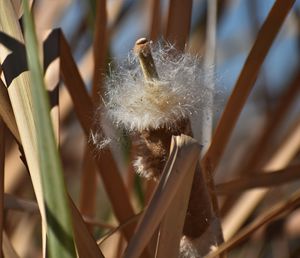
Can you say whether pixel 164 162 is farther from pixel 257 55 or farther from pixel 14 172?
pixel 14 172

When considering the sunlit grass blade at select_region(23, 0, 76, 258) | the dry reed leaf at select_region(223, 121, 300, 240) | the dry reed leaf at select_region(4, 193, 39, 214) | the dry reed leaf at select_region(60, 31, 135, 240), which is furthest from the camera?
the dry reed leaf at select_region(223, 121, 300, 240)

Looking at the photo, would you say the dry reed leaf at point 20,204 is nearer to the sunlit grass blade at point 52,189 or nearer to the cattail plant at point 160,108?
the cattail plant at point 160,108

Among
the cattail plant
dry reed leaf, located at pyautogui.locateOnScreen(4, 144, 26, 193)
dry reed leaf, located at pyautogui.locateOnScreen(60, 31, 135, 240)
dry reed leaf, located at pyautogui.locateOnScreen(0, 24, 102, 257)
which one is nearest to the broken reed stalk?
the cattail plant

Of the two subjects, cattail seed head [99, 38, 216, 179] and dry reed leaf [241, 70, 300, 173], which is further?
dry reed leaf [241, 70, 300, 173]

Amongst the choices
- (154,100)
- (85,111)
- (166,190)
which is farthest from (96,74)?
(166,190)

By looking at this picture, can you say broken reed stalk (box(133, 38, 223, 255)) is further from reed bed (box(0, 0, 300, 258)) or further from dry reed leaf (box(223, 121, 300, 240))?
dry reed leaf (box(223, 121, 300, 240))

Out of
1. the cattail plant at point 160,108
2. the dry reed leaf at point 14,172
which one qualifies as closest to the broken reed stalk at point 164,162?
the cattail plant at point 160,108
